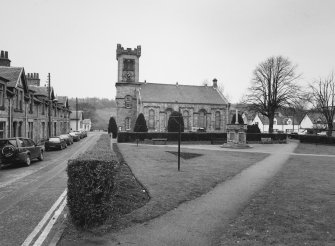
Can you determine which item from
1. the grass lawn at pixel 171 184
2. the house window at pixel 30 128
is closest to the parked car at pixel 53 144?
the house window at pixel 30 128

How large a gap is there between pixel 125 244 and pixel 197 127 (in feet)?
180

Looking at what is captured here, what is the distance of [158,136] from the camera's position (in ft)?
141

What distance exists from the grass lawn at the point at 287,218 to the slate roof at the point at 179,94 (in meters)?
46.4

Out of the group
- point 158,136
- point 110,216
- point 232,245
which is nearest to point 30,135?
point 158,136

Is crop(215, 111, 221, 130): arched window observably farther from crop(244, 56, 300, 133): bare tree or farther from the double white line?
the double white line

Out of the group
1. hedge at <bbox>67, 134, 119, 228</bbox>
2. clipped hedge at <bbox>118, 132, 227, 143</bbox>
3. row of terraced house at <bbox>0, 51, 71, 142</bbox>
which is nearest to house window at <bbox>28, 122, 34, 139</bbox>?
row of terraced house at <bbox>0, 51, 71, 142</bbox>

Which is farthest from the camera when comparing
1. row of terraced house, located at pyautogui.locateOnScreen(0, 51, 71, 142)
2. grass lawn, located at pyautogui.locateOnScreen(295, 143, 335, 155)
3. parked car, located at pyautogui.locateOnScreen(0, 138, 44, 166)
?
grass lawn, located at pyautogui.locateOnScreen(295, 143, 335, 155)

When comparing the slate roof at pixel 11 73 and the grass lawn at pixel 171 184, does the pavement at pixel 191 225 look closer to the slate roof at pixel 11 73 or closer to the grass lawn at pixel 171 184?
the grass lawn at pixel 171 184

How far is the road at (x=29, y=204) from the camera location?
249 inches

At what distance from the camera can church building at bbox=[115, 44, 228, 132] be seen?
5700 cm

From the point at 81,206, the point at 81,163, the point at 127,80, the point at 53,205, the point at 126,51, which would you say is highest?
the point at 126,51

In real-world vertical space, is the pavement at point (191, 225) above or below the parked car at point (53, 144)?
below

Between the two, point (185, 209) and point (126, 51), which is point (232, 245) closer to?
point (185, 209)

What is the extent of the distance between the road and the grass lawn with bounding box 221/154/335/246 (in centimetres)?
412
